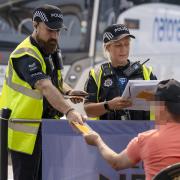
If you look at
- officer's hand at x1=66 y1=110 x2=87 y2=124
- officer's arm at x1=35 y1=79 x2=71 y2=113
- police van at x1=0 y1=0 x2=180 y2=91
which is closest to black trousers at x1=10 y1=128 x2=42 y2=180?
officer's arm at x1=35 y1=79 x2=71 y2=113

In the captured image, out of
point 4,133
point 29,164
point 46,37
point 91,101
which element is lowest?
point 29,164

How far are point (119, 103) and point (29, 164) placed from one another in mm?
807

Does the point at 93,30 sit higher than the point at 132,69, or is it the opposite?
the point at 93,30

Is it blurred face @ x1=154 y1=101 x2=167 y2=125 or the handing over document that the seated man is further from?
the handing over document

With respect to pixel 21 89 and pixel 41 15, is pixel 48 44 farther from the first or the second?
pixel 21 89

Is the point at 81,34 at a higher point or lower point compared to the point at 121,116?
higher

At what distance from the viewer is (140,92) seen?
4.91 meters

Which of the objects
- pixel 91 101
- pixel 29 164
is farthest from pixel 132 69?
pixel 29 164

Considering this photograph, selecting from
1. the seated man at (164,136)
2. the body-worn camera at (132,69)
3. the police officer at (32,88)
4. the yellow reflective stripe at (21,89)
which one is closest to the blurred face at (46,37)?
the police officer at (32,88)

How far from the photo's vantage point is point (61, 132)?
500 cm

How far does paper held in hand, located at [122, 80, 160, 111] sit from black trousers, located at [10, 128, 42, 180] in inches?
29.1

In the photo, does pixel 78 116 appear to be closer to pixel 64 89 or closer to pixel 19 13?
pixel 64 89

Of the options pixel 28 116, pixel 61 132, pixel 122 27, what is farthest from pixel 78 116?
pixel 122 27

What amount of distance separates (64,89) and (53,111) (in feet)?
0.93
